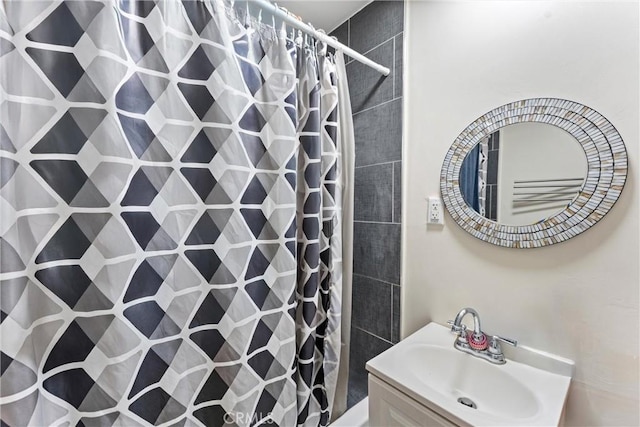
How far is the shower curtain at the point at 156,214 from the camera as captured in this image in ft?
1.94

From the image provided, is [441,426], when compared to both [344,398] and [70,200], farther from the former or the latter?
[70,200]

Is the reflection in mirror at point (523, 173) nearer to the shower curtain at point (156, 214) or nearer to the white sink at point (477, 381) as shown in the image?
the white sink at point (477, 381)

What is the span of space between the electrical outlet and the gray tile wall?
150mm

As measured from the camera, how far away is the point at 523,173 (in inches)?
36.3

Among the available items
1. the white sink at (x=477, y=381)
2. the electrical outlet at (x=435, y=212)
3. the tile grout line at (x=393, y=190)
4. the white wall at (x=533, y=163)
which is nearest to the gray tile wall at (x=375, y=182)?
the tile grout line at (x=393, y=190)

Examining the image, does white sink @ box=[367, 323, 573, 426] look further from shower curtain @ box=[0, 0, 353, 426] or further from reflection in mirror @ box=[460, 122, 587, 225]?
reflection in mirror @ box=[460, 122, 587, 225]

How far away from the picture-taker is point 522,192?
92 cm

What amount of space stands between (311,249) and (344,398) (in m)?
0.81

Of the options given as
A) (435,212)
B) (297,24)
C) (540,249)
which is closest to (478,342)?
(540,249)

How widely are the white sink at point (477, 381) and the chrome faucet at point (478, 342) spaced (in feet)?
0.08

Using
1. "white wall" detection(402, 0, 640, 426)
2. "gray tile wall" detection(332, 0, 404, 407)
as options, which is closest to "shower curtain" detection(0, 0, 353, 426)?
"gray tile wall" detection(332, 0, 404, 407)

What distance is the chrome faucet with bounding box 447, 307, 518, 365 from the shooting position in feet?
3.04

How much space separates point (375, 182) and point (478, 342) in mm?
822

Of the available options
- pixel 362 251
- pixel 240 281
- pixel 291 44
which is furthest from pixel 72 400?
pixel 291 44
